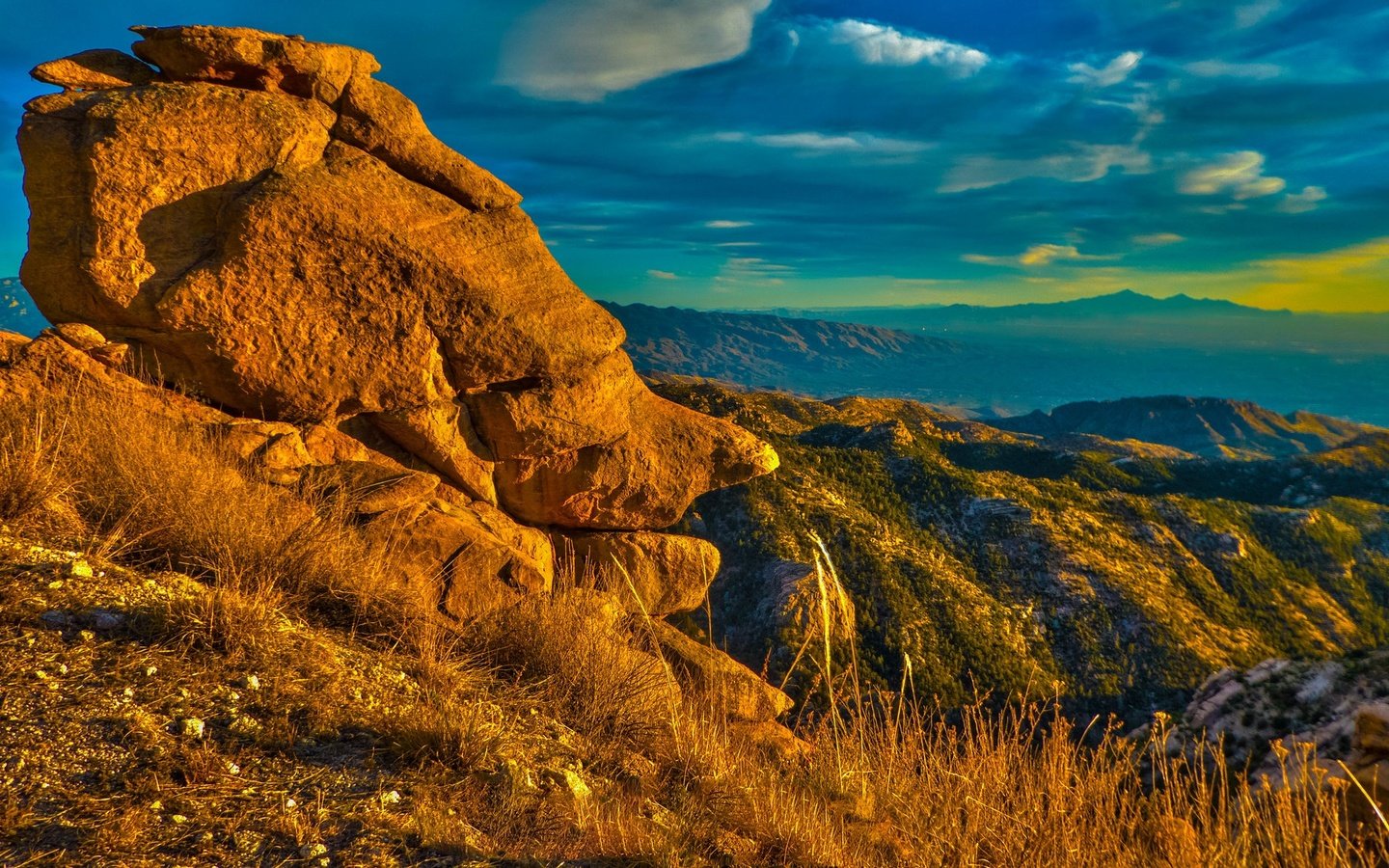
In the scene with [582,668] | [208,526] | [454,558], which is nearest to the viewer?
[208,526]

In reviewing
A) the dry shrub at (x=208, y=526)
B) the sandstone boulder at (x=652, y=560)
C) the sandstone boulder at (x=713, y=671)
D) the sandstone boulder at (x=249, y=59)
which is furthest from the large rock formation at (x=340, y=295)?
the sandstone boulder at (x=713, y=671)

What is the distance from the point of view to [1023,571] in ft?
207

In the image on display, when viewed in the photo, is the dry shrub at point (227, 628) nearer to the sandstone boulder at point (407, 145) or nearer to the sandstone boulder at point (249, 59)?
the sandstone boulder at point (407, 145)

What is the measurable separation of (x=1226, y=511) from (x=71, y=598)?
109089mm

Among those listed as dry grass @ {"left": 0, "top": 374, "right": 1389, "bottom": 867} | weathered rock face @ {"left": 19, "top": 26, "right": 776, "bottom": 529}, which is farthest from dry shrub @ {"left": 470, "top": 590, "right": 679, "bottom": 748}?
weathered rock face @ {"left": 19, "top": 26, "right": 776, "bottom": 529}

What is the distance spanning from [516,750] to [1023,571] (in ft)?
217

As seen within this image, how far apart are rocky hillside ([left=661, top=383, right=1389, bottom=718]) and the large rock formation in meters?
24.3

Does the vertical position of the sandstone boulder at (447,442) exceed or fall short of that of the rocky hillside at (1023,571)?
it exceeds it

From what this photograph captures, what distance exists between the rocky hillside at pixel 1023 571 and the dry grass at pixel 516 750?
101 ft

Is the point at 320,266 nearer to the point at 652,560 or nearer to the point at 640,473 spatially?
the point at 640,473

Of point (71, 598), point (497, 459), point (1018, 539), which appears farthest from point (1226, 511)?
point (71, 598)

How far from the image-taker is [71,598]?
478 cm

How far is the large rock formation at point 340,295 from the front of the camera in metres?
10.2

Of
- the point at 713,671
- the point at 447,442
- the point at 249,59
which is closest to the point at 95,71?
the point at 249,59
